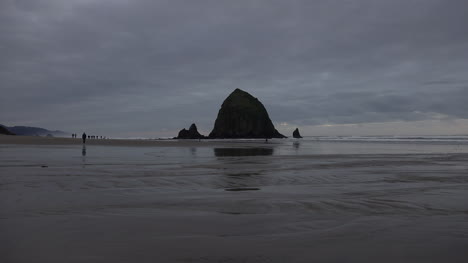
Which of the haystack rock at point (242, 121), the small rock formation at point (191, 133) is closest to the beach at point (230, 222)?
the small rock formation at point (191, 133)

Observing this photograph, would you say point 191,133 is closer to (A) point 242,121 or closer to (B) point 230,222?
(A) point 242,121

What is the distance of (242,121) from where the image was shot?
152m

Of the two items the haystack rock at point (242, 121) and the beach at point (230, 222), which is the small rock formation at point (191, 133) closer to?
the haystack rock at point (242, 121)

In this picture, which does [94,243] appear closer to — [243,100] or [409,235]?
[409,235]

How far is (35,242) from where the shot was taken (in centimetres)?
360

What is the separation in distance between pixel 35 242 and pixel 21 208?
221 cm

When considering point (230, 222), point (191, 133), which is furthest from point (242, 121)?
point (230, 222)

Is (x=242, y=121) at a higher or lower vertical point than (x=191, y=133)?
higher

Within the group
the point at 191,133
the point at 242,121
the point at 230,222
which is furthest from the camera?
the point at 242,121

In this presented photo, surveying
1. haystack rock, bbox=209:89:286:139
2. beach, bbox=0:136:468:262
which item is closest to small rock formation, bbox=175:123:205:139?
haystack rock, bbox=209:89:286:139

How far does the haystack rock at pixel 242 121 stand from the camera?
150 m

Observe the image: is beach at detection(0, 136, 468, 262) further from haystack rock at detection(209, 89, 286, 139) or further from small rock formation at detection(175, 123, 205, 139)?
haystack rock at detection(209, 89, 286, 139)

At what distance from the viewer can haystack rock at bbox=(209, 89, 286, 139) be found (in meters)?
150

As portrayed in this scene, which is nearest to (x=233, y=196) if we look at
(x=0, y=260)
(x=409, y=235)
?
(x=409, y=235)
